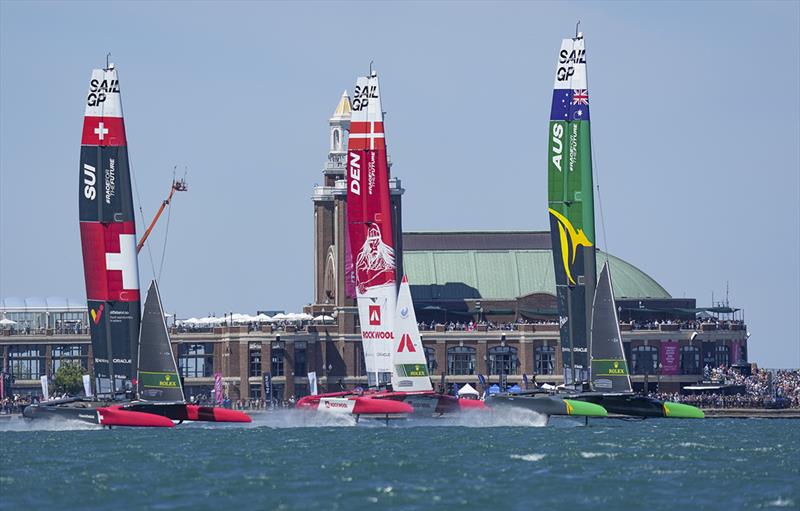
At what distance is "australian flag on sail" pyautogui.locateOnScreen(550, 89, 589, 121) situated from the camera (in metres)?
110

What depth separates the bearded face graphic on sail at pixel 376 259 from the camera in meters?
116

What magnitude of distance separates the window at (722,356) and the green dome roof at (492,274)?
1057 cm

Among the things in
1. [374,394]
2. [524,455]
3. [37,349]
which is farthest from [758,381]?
[524,455]

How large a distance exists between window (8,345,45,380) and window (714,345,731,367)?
58.1 metres

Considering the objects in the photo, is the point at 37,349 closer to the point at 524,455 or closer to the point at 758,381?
the point at 758,381

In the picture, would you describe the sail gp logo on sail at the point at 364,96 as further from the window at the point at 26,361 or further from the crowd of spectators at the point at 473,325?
the window at the point at 26,361

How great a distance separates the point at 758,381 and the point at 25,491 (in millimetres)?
117705

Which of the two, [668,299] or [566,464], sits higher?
[668,299]

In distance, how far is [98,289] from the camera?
102 meters

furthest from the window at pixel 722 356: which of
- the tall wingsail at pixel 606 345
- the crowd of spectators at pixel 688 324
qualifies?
the tall wingsail at pixel 606 345

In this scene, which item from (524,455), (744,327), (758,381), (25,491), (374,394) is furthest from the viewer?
(744,327)

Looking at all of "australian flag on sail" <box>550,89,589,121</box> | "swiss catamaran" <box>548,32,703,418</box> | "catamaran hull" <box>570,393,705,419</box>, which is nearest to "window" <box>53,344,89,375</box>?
"swiss catamaran" <box>548,32,703,418</box>

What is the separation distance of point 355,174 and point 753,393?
62.8m

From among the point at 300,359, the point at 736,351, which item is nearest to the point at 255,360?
the point at 300,359
